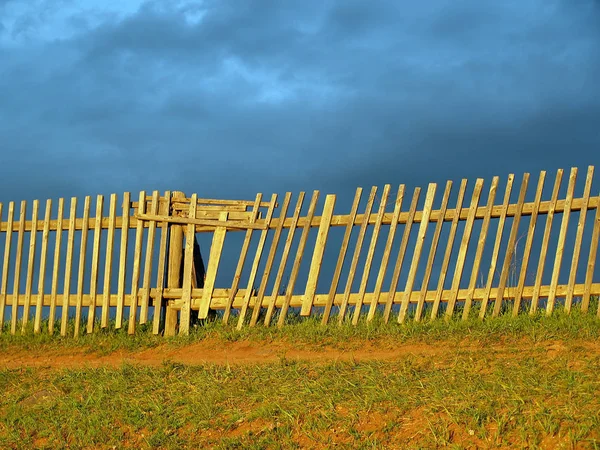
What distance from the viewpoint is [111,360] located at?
990cm

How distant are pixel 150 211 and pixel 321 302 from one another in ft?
10.4

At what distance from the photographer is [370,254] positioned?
9.70 metres

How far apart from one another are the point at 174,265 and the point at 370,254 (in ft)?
10.5

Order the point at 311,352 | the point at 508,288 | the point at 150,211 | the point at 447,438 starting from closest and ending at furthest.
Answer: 1. the point at 447,438
2. the point at 311,352
3. the point at 508,288
4. the point at 150,211

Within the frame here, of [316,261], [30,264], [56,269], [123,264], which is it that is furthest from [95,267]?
[316,261]

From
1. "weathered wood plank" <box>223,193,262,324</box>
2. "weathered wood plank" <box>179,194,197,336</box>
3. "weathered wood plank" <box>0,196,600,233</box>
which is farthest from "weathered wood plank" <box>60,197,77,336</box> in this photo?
"weathered wood plank" <box>223,193,262,324</box>

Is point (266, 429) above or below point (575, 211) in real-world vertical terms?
below

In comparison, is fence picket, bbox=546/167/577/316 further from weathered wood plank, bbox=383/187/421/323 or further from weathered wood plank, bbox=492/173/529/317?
weathered wood plank, bbox=383/187/421/323

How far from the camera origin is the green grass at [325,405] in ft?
18.8

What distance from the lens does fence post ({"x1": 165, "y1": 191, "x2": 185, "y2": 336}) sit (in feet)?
35.8

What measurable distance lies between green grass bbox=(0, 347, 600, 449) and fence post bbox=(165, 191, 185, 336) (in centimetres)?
258

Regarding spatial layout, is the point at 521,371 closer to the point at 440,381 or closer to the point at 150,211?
the point at 440,381

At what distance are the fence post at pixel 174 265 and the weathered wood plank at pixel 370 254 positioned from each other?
9.70 feet

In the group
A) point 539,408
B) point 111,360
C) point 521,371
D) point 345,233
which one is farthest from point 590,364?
point 111,360
